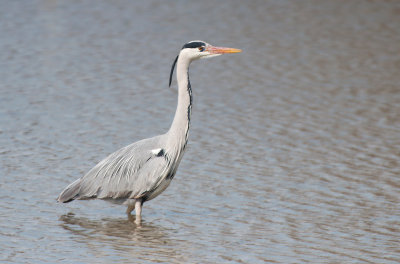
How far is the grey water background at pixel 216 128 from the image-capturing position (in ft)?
27.0

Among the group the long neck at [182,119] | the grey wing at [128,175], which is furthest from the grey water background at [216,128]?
the long neck at [182,119]

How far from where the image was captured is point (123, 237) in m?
8.31

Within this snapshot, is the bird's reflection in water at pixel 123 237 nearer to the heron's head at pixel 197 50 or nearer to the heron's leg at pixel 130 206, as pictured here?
the heron's leg at pixel 130 206

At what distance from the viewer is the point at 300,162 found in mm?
10922

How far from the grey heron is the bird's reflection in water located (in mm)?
233

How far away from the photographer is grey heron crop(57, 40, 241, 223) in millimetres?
8859

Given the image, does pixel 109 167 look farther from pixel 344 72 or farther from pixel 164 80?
pixel 344 72

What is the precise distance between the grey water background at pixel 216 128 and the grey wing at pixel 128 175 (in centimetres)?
29

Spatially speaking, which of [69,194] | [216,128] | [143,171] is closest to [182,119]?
[143,171]

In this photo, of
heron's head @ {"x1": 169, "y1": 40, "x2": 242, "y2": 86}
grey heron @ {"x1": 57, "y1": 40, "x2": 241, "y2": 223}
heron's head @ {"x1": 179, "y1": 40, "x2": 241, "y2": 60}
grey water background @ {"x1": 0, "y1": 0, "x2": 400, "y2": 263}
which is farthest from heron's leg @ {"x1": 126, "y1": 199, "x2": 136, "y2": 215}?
heron's head @ {"x1": 179, "y1": 40, "x2": 241, "y2": 60}

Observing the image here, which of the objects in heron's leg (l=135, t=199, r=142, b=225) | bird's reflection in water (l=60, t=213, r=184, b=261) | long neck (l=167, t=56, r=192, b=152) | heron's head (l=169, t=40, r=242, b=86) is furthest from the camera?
heron's head (l=169, t=40, r=242, b=86)

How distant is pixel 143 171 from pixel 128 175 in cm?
18

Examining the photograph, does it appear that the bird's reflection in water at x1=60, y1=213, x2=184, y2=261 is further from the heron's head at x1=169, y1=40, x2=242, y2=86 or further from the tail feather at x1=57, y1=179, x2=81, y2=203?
the heron's head at x1=169, y1=40, x2=242, y2=86

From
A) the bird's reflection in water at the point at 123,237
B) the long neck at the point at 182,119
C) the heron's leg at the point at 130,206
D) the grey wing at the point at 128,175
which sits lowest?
the bird's reflection in water at the point at 123,237
